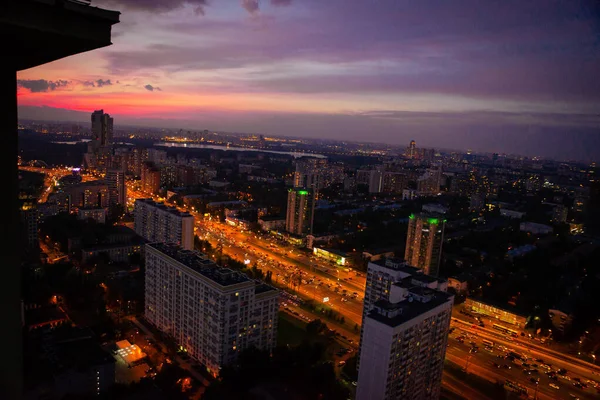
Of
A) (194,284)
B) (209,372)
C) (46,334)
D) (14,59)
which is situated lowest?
(209,372)

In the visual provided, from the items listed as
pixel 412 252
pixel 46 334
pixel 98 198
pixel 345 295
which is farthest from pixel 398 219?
pixel 46 334

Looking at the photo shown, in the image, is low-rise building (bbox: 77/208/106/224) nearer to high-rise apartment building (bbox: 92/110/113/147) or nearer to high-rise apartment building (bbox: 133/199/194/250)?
high-rise apartment building (bbox: 133/199/194/250)

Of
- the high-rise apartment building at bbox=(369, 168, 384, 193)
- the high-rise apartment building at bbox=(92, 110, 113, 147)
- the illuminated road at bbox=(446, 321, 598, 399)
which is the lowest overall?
the illuminated road at bbox=(446, 321, 598, 399)

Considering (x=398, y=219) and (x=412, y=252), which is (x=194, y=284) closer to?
(x=412, y=252)

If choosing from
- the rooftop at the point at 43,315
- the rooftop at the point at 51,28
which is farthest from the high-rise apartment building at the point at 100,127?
the rooftop at the point at 51,28

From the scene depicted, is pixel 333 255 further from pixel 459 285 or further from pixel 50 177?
pixel 50 177

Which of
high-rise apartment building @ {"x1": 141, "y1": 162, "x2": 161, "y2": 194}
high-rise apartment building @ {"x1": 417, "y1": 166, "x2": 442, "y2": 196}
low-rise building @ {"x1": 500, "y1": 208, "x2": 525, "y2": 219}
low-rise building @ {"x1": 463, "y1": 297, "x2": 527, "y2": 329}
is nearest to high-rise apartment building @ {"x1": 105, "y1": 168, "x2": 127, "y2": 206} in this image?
high-rise apartment building @ {"x1": 141, "y1": 162, "x2": 161, "y2": 194}
